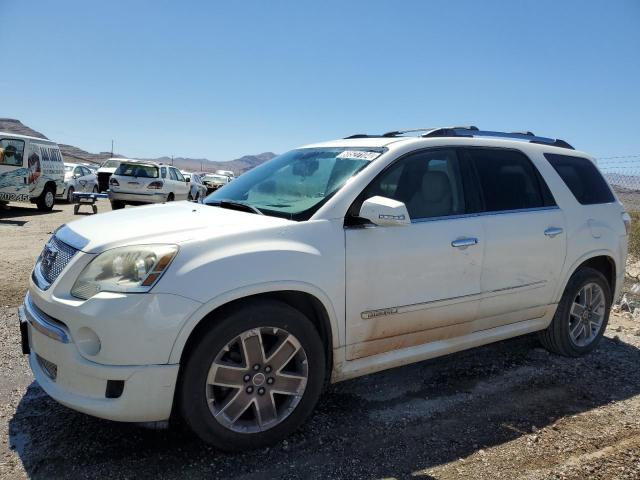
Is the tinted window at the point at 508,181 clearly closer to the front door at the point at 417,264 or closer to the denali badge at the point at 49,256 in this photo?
the front door at the point at 417,264

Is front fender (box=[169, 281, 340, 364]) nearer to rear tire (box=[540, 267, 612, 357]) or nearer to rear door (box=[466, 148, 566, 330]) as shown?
rear door (box=[466, 148, 566, 330])

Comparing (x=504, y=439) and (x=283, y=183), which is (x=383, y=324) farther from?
A: (x=283, y=183)

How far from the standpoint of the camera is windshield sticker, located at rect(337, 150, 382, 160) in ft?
11.4

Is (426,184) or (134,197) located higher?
(426,184)

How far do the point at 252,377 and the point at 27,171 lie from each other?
47.1ft

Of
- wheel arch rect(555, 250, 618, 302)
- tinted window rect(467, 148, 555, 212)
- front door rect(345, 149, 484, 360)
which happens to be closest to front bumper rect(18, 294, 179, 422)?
front door rect(345, 149, 484, 360)

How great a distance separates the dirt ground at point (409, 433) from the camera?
2.78 m

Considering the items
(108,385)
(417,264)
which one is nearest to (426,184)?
(417,264)

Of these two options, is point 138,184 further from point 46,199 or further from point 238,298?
point 238,298

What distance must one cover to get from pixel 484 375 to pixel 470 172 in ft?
5.35

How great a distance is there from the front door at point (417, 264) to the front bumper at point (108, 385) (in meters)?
1.11

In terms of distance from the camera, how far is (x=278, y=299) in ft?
9.73

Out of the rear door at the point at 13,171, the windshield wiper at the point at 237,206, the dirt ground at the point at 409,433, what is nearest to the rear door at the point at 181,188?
the rear door at the point at 13,171

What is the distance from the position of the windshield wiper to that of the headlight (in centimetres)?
80
